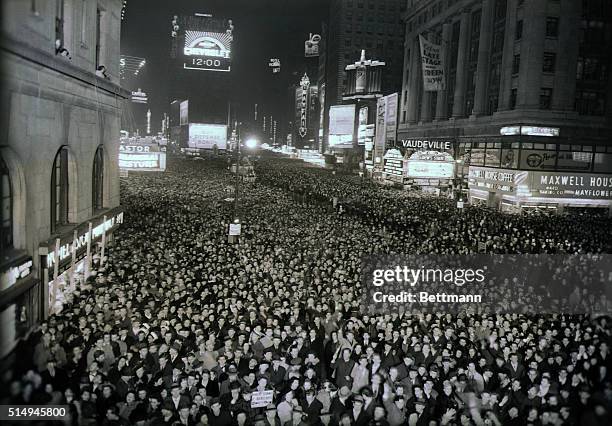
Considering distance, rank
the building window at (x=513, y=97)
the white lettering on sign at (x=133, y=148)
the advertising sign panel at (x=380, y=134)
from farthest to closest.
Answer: the advertising sign panel at (x=380, y=134) → the building window at (x=513, y=97) → the white lettering on sign at (x=133, y=148)

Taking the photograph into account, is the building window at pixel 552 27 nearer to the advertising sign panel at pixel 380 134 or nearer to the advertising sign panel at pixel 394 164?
the advertising sign panel at pixel 394 164

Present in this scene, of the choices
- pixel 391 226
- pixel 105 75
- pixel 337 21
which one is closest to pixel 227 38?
pixel 337 21

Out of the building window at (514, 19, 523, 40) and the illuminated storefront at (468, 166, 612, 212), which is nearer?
the illuminated storefront at (468, 166, 612, 212)

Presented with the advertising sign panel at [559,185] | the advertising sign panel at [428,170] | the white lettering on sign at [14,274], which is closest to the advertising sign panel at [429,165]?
the advertising sign panel at [428,170]

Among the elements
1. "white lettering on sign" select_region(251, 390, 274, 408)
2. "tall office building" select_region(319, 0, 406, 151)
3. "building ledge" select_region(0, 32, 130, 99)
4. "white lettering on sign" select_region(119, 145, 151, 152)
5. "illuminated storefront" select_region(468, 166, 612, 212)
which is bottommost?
"white lettering on sign" select_region(251, 390, 274, 408)

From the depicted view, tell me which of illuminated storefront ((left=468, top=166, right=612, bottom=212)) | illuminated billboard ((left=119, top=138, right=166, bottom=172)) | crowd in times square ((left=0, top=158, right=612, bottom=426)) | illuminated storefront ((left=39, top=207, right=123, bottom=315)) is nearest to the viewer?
crowd in times square ((left=0, top=158, right=612, bottom=426))

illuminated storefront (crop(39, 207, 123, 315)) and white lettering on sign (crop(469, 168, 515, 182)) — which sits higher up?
white lettering on sign (crop(469, 168, 515, 182))

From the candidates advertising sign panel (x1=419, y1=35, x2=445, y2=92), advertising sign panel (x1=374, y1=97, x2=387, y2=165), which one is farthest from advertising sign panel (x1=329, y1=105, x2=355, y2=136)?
advertising sign panel (x1=419, y1=35, x2=445, y2=92)

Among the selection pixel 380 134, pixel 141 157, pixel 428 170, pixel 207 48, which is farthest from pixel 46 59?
pixel 207 48

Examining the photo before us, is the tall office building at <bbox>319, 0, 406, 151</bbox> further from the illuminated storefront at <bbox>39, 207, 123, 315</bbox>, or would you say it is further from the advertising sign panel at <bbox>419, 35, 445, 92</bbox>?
the illuminated storefront at <bbox>39, 207, 123, 315</bbox>
